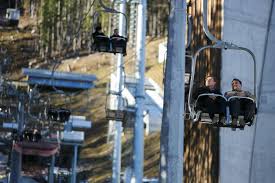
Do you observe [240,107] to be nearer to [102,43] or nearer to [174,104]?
[174,104]

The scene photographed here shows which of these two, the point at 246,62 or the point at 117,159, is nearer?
the point at 246,62

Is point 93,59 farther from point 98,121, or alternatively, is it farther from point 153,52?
point 98,121

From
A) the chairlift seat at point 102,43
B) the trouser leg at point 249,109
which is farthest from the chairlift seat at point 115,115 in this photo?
the trouser leg at point 249,109

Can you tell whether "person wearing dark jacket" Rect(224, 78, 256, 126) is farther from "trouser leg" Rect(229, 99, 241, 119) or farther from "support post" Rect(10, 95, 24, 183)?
"support post" Rect(10, 95, 24, 183)

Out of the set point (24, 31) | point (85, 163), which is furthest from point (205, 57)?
point (24, 31)

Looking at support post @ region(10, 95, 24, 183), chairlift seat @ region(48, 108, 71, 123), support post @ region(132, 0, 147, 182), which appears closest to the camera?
support post @ region(132, 0, 147, 182)

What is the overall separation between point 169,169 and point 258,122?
24.2 feet

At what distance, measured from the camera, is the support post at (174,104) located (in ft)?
27.0

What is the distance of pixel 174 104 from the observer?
8438 mm

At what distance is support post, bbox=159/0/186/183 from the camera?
8227mm

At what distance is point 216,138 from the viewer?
1499cm

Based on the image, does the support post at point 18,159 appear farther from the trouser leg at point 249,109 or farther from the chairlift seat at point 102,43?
the trouser leg at point 249,109

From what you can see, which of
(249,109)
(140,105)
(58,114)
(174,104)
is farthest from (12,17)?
(174,104)

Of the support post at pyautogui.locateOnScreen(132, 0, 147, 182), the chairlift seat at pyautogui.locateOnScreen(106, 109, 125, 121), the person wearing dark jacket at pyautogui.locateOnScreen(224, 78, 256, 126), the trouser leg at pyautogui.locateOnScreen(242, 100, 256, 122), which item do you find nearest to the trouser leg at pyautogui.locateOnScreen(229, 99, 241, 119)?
the person wearing dark jacket at pyautogui.locateOnScreen(224, 78, 256, 126)
